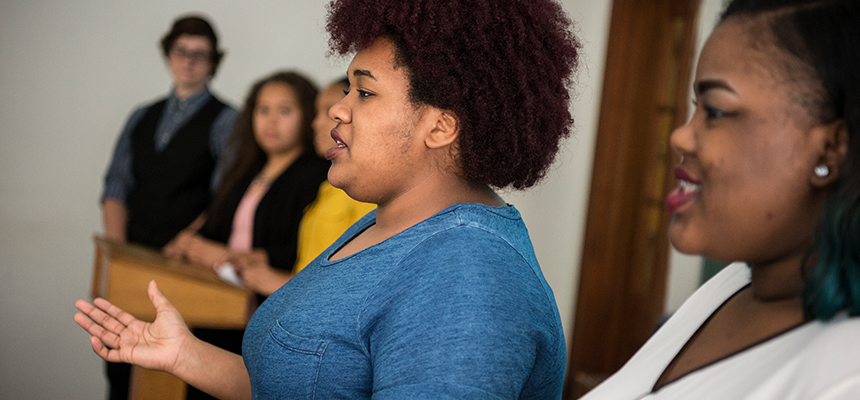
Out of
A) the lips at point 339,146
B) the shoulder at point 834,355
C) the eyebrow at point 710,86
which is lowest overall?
the shoulder at point 834,355

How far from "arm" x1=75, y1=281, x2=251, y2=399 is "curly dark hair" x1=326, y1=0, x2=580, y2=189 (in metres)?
0.59

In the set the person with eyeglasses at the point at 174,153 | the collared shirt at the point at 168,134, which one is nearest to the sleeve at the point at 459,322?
the person with eyeglasses at the point at 174,153

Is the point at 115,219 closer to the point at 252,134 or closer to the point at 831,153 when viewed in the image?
the point at 252,134

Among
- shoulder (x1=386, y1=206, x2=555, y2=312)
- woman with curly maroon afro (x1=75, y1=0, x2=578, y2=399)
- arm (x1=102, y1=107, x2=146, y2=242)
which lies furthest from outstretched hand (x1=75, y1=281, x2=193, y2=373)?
arm (x1=102, y1=107, x2=146, y2=242)

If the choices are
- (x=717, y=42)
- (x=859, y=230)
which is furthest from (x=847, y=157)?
(x=717, y=42)

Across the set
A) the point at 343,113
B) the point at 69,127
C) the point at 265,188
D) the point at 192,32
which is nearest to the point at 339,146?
the point at 343,113

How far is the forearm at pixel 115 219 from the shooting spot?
3465 millimetres

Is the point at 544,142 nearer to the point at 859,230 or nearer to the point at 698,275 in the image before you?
the point at 859,230

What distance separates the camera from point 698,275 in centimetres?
278

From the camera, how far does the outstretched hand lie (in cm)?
121

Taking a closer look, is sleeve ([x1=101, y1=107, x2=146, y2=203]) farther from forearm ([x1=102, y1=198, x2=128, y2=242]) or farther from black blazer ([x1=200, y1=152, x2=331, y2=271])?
black blazer ([x1=200, y1=152, x2=331, y2=271])

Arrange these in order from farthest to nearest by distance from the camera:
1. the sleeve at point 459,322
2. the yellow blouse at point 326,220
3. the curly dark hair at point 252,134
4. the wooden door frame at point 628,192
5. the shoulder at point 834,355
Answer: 1. the wooden door frame at point 628,192
2. the curly dark hair at point 252,134
3. the yellow blouse at point 326,220
4. the sleeve at point 459,322
5. the shoulder at point 834,355

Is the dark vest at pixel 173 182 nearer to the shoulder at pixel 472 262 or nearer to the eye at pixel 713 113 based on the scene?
the shoulder at pixel 472 262

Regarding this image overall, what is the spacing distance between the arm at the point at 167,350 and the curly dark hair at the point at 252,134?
1597 millimetres
